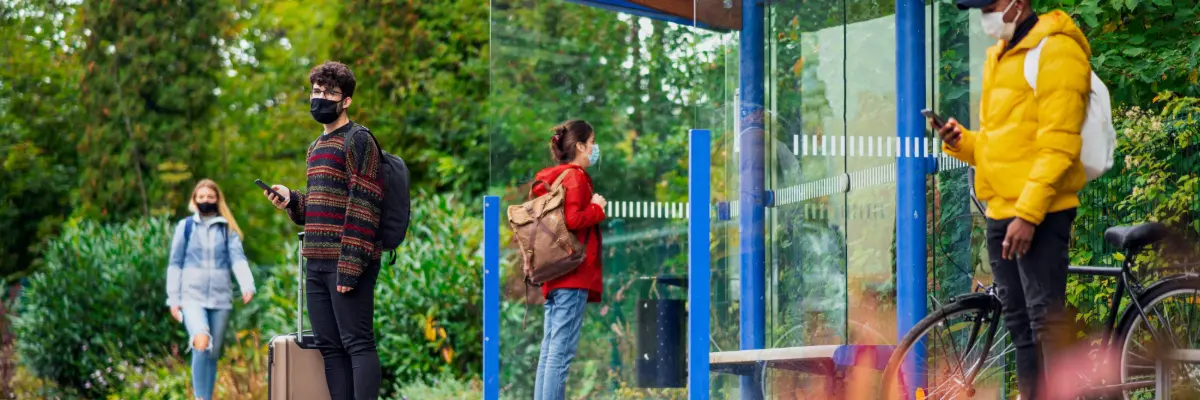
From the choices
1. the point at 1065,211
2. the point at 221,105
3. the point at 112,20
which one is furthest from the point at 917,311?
the point at 221,105

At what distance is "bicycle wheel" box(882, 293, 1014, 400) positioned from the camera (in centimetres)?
605

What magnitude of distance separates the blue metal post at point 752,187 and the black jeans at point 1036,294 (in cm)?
192

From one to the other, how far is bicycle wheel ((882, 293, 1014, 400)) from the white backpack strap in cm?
129

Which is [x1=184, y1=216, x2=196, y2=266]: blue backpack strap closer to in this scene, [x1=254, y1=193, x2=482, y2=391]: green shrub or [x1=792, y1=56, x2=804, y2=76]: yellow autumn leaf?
[x1=254, y1=193, x2=482, y2=391]: green shrub

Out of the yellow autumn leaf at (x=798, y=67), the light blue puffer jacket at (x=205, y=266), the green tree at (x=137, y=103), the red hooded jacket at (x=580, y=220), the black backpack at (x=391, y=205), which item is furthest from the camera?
the green tree at (x=137, y=103)

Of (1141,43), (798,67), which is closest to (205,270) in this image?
(798,67)

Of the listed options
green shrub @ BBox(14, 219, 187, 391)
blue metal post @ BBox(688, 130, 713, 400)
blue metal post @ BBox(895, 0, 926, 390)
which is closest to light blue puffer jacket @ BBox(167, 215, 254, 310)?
green shrub @ BBox(14, 219, 187, 391)

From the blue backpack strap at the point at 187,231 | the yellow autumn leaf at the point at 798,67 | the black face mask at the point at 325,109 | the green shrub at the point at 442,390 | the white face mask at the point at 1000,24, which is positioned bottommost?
the green shrub at the point at 442,390

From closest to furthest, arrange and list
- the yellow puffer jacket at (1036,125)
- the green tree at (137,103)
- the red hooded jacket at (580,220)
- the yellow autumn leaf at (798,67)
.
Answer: the yellow puffer jacket at (1036,125) < the red hooded jacket at (580,220) < the yellow autumn leaf at (798,67) < the green tree at (137,103)

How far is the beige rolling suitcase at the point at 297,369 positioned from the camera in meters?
6.45

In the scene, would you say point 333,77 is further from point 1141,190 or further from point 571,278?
point 1141,190

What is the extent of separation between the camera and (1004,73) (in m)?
5.13

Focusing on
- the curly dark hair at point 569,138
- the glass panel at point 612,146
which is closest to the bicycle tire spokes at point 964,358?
the curly dark hair at point 569,138

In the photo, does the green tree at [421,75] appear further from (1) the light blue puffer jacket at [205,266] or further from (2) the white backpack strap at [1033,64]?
(2) the white backpack strap at [1033,64]
